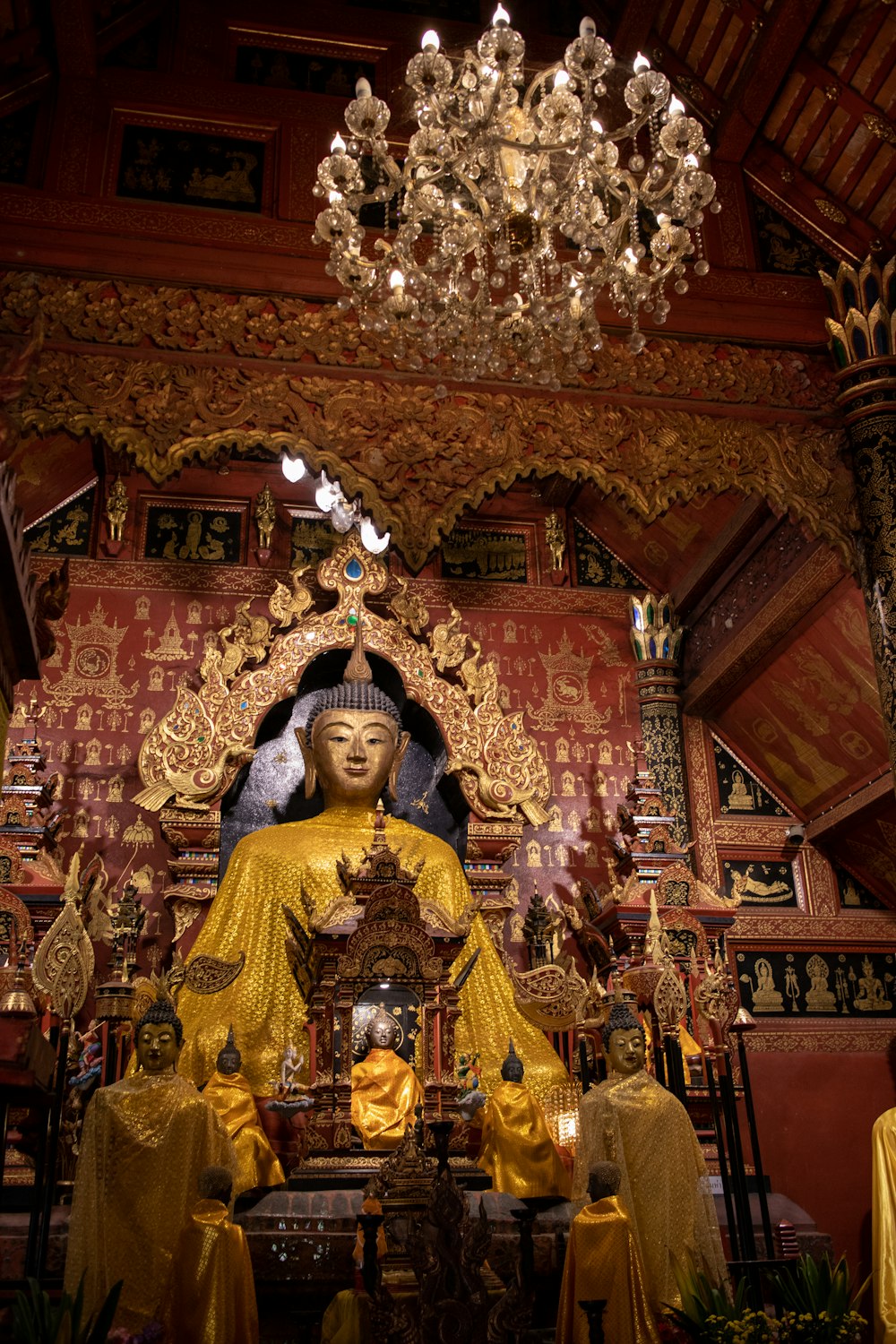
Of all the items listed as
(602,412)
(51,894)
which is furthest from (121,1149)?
(602,412)

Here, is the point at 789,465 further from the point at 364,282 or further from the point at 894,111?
the point at 364,282

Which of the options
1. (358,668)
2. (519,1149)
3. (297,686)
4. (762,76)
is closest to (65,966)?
(519,1149)

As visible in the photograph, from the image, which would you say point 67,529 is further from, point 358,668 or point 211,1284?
point 211,1284

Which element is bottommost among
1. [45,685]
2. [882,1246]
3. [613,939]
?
[882,1246]

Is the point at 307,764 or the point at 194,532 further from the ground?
the point at 194,532

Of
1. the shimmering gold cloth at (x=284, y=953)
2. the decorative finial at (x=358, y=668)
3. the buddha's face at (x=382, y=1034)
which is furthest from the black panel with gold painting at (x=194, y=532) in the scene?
the buddha's face at (x=382, y=1034)

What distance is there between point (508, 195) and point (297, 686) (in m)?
4.00

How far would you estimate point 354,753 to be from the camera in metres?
8.29

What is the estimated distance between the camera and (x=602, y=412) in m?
6.61

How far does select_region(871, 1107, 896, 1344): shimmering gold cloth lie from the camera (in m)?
4.90

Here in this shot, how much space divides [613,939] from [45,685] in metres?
4.45

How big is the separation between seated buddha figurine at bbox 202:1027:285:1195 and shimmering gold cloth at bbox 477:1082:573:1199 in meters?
1.04

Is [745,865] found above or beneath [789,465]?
beneath

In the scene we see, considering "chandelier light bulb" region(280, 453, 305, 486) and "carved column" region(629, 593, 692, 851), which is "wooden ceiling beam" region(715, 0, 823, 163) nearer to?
"carved column" region(629, 593, 692, 851)
